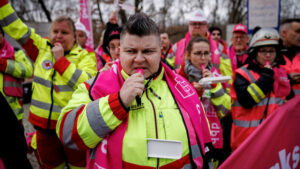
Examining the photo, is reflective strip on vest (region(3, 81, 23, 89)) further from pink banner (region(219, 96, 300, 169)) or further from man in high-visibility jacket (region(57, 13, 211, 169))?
pink banner (region(219, 96, 300, 169))

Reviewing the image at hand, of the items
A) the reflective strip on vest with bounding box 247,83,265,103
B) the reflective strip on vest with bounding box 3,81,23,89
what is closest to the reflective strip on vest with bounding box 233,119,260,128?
the reflective strip on vest with bounding box 247,83,265,103

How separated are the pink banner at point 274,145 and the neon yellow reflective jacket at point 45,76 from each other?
1.67 metres

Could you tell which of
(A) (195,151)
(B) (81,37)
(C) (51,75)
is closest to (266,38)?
(A) (195,151)

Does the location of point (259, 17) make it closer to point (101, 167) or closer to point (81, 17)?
point (81, 17)

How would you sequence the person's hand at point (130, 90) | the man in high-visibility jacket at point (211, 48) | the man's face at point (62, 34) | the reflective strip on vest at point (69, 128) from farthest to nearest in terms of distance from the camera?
the man in high-visibility jacket at point (211, 48), the man's face at point (62, 34), the reflective strip on vest at point (69, 128), the person's hand at point (130, 90)

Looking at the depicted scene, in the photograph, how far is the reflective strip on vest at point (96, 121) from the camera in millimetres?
1240

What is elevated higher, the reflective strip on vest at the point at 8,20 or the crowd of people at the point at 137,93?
the reflective strip on vest at the point at 8,20

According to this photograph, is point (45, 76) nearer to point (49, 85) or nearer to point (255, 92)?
point (49, 85)

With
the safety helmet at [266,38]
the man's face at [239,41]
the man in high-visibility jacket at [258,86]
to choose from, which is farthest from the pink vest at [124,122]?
the man's face at [239,41]

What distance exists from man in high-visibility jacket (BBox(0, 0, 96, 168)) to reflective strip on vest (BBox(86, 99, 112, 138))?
112 centimetres

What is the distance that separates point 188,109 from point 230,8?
753 inches

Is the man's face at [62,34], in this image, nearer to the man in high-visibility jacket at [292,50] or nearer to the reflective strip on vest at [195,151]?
the reflective strip on vest at [195,151]

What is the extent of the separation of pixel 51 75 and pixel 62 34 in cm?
49

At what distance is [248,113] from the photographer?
275 centimetres
